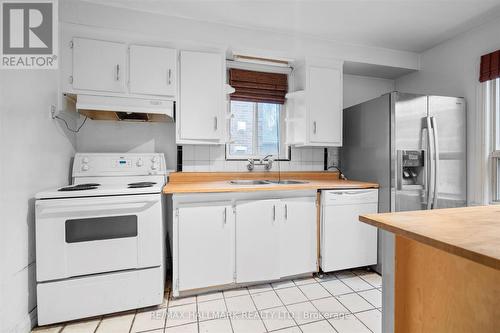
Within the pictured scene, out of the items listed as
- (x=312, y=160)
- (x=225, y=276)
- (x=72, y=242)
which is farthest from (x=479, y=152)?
(x=72, y=242)

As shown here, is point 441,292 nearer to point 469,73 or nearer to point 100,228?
point 100,228

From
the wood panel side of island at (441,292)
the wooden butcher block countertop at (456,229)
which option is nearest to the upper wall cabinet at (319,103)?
the wooden butcher block countertop at (456,229)

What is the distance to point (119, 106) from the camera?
76.0 inches

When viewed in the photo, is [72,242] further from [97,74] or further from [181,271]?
[97,74]

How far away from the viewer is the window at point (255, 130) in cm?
273

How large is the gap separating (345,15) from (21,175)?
277cm

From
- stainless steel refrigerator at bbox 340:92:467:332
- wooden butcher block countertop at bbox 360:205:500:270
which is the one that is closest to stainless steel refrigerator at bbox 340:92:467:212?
stainless steel refrigerator at bbox 340:92:467:332

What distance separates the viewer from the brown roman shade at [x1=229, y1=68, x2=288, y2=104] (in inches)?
103

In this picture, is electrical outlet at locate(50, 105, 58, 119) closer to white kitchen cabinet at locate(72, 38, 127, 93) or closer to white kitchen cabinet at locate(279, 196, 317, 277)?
white kitchen cabinet at locate(72, 38, 127, 93)

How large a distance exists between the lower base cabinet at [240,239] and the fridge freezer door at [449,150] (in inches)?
50.7

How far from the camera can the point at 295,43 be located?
251cm

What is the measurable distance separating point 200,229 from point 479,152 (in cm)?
271

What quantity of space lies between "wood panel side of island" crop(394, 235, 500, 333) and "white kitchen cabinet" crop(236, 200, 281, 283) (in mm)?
1227

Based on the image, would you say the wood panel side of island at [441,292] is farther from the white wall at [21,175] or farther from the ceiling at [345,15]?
the ceiling at [345,15]
